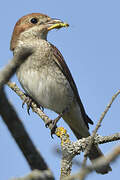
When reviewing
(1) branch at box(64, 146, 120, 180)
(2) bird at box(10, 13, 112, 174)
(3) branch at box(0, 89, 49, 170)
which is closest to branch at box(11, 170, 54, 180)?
(3) branch at box(0, 89, 49, 170)

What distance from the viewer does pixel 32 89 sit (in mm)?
5973

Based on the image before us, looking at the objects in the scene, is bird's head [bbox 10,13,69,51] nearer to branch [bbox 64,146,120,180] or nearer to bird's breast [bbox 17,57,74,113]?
bird's breast [bbox 17,57,74,113]

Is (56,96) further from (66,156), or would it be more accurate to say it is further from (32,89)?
(66,156)

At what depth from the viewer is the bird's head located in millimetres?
6422

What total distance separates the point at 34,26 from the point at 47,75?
1.20m

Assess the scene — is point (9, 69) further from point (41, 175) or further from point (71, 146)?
point (71, 146)

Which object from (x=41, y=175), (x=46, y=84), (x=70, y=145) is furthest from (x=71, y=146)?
(x=41, y=175)

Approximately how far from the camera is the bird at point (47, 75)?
5887mm

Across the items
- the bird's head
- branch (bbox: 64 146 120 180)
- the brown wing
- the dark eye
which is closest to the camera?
branch (bbox: 64 146 120 180)

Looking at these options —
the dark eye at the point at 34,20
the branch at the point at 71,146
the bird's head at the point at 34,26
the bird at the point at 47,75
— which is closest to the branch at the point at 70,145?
the branch at the point at 71,146

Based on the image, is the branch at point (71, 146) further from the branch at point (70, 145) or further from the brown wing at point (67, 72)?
the brown wing at point (67, 72)

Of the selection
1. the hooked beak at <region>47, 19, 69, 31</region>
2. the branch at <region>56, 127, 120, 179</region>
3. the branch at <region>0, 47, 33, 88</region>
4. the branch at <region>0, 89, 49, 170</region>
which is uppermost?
the branch at <region>0, 47, 33, 88</region>

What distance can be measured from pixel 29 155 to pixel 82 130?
5.33 meters

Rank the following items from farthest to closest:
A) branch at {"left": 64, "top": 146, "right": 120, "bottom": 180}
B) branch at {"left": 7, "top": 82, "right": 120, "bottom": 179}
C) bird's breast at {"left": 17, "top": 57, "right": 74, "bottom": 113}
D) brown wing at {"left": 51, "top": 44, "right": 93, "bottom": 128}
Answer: brown wing at {"left": 51, "top": 44, "right": 93, "bottom": 128}
bird's breast at {"left": 17, "top": 57, "right": 74, "bottom": 113}
branch at {"left": 7, "top": 82, "right": 120, "bottom": 179}
branch at {"left": 64, "top": 146, "right": 120, "bottom": 180}
